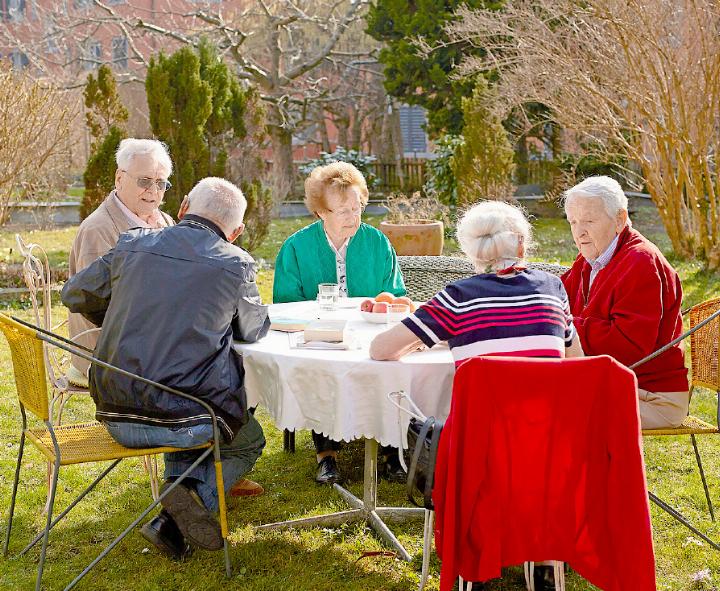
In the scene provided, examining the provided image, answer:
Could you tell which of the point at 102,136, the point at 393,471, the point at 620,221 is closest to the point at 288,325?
the point at 393,471

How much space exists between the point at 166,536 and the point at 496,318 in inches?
66.1

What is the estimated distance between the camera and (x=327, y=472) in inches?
181

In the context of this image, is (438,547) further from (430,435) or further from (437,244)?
(437,244)

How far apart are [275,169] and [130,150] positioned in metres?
11.3

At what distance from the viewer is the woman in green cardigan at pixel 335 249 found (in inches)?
190

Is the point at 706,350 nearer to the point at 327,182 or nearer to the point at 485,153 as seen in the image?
the point at 327,182

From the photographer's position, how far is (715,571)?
358 centimetres

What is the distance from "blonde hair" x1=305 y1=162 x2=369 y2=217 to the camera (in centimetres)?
478

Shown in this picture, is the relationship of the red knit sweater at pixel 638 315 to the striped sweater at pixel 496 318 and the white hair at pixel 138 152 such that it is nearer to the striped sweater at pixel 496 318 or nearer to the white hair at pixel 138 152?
the striped sweater at pixel 496 318

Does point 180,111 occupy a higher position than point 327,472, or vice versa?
point 180,111

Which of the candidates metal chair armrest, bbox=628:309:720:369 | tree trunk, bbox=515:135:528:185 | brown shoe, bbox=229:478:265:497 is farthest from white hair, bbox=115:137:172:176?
tree trunk, bbox=515:135:528:185

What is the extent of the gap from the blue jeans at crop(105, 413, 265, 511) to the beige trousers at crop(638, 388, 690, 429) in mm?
1642

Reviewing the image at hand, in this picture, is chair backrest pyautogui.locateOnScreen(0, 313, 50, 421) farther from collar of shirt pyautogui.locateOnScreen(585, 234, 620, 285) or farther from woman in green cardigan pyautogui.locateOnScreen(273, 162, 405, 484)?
collar of shirt pyautogui.locateOnScreen(585, 234, 620, 285)

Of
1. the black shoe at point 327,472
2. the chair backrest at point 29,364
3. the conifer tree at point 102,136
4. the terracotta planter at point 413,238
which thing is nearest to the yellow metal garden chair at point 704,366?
the black shoe at point 327,472
